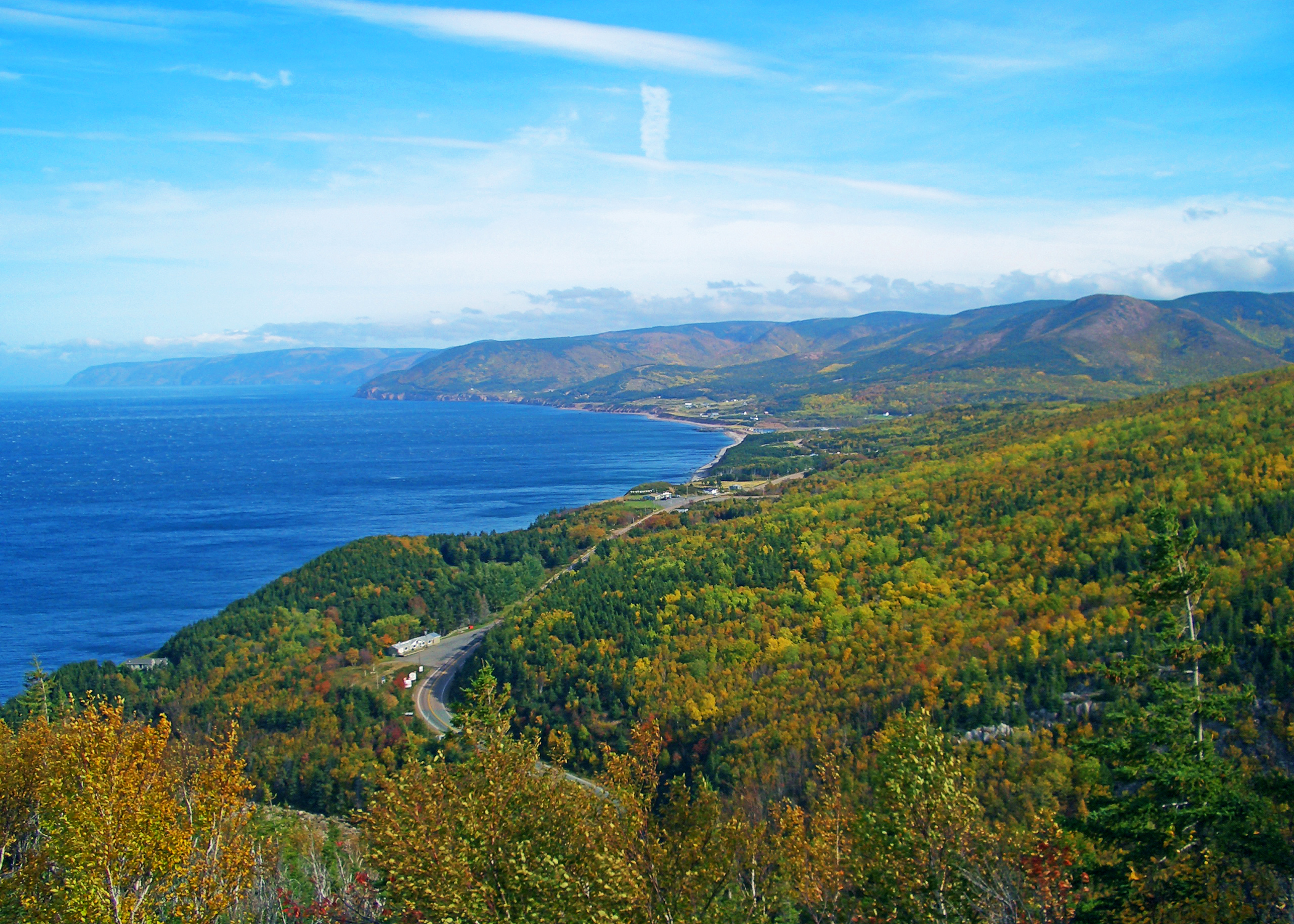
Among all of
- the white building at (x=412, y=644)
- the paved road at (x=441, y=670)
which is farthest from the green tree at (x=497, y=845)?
the white building at (x=412, y=644)

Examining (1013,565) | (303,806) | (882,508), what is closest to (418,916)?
(303,806)

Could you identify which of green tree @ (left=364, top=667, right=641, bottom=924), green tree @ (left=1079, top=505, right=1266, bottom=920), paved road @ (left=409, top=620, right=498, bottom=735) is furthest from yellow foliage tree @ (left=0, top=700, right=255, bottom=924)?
paved road @ (left=409, top=620, right=498, bottom=735)

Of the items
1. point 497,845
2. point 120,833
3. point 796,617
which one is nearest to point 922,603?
point 796,617

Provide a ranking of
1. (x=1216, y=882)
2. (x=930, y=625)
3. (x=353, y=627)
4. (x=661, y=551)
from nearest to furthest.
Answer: (x=1216, y=882) < (x=930, y=625) < (x=353, y=627) < (x=661, y=551)

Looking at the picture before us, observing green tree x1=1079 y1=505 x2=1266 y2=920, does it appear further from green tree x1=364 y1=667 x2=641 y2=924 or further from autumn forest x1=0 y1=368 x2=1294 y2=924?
green tree x1=364 y1=667 x2=641 y2=924

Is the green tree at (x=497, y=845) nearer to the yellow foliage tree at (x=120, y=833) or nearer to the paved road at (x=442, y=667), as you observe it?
the yellow foliage tree at (x=120, y=833)

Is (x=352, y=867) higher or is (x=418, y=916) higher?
(x=418, y=916)

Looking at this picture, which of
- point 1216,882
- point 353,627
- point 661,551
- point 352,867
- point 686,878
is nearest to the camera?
point 686,878

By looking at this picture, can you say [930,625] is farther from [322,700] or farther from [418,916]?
[418,916]
